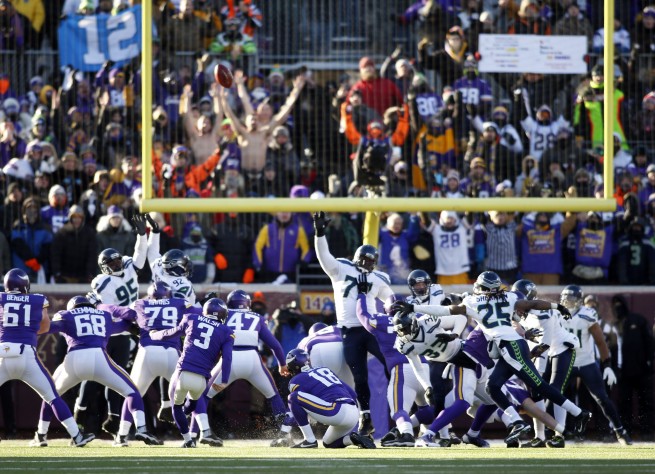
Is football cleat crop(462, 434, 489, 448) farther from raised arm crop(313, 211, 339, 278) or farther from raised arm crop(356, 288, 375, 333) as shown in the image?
raised arm crop(313, 211, 339, 278)

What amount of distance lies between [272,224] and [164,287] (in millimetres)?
2425

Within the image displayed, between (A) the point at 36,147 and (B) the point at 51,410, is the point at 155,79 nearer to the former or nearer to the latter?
(A) the point at 36,147

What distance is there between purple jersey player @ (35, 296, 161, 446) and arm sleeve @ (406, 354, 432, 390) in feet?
7.61

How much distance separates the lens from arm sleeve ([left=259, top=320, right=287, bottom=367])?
1303 cm

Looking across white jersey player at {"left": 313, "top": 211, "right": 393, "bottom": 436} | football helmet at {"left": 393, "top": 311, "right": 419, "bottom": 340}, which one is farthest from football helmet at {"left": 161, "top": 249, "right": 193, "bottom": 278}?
football helmet at {"left": 393, "top": 311, "right": 419, "bottom": 340}

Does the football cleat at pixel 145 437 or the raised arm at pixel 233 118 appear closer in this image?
the football cleat at pixel 145 437

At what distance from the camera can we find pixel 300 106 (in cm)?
1466

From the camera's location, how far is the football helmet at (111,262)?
535 inches

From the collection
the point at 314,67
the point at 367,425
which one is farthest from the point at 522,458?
the point at 314,67

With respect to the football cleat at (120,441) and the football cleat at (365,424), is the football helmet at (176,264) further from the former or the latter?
the football cleat at (365,424)

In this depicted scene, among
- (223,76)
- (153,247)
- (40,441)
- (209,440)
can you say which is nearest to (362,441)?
(209,440)

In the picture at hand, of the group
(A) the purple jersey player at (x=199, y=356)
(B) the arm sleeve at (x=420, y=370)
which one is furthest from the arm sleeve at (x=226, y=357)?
(B) the arm sleeve at (x=420, y=370)

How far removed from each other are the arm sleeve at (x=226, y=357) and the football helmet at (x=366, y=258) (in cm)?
138

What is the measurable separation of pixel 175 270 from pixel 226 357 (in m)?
1.23
